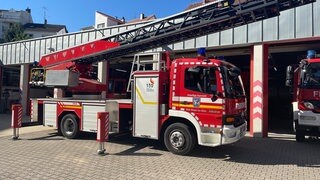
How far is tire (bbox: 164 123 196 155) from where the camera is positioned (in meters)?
8.61

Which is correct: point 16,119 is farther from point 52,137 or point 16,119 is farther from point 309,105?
point 309,105

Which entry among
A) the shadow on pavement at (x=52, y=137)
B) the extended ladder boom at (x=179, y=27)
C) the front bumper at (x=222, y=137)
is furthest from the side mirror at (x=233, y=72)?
the shadow on pavement at (x=52, y=137)

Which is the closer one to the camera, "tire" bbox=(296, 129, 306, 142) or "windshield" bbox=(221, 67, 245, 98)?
"windshield" bbox=(221, 67, 245, 98)

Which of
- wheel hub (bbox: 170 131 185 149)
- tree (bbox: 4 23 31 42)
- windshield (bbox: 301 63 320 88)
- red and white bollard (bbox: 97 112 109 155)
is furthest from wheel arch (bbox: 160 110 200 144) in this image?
tree (bbox: 4 23 31 42)

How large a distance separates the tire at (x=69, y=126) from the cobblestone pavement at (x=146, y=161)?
Result: 285 millimetres

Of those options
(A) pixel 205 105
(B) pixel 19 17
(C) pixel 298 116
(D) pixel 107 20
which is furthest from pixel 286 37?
(B) pixel 19 17

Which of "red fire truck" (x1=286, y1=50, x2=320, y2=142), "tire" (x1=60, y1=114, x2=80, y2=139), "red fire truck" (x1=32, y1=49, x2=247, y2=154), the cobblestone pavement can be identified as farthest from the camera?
"tire" (x1=60, y1=114, x2=80, y2=139)

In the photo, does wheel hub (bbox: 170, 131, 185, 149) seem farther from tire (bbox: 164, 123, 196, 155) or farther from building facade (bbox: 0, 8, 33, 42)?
building facade (bbox: 0, 8, 33, 42)

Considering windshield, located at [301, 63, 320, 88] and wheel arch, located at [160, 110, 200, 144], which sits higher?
windshield, located at [301, 63, 320, 88]

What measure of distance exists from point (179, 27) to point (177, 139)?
3252mm

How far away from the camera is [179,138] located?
8.77 metres

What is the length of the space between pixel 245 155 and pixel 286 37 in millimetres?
5421

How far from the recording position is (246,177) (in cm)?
685

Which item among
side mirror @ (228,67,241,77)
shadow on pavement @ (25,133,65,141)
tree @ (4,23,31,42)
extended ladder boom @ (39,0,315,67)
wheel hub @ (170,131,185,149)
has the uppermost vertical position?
tree @ (4,23,31,42)
